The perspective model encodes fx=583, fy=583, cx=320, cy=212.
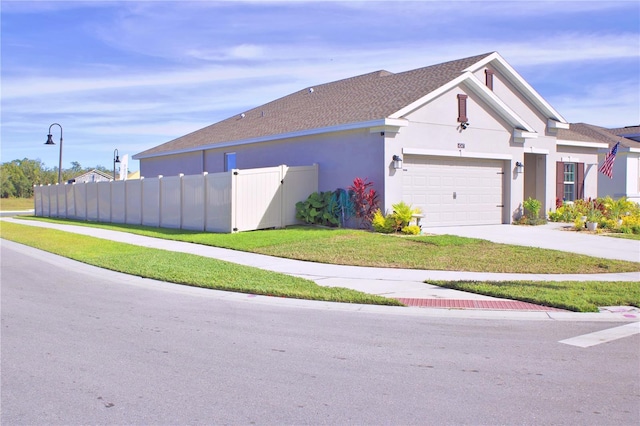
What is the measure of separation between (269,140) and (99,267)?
427 inches

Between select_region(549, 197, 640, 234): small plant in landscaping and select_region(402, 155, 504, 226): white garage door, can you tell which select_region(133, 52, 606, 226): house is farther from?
select_region(549, 197, 640, 234): small plant in landscaping

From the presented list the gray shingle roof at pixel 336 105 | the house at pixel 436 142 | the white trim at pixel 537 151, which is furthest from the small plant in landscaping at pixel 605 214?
the gray shingle roof at pixel 336 105

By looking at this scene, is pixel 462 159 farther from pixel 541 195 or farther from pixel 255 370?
pixel 255 370

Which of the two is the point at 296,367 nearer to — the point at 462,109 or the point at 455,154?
the point at 455,154

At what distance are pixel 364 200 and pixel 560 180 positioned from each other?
11.4m

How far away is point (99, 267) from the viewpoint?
43.2 feet

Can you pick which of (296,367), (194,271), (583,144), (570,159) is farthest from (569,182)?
(296,367)

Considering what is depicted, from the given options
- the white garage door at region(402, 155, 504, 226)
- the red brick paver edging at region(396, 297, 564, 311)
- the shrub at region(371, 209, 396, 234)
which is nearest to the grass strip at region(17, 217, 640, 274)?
the shrub at region(371, 209, 396, 234)

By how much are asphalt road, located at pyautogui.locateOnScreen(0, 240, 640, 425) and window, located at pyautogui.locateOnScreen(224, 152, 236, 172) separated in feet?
54.9

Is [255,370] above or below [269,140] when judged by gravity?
below

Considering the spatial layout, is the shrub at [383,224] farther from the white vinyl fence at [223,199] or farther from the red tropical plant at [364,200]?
the white vinyl fence at [223,199]

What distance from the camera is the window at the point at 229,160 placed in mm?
25570

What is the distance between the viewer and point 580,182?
26.4 m

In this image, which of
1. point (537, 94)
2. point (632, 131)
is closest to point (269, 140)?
point (537, 94)
